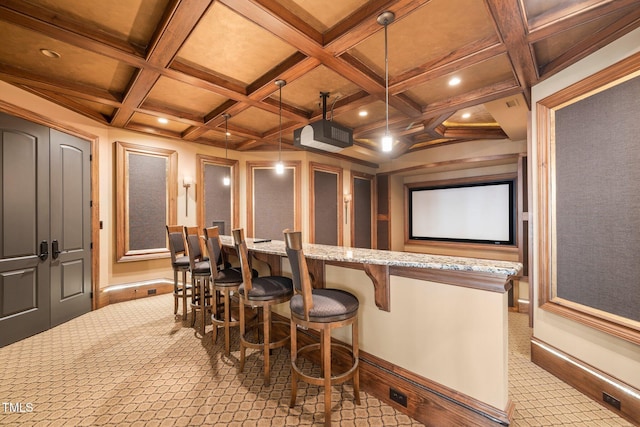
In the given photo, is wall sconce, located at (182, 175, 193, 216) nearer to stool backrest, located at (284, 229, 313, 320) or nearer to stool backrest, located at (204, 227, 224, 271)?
stool backrest, located at (204, 227, 224, 271)

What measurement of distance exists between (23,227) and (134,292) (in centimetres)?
182

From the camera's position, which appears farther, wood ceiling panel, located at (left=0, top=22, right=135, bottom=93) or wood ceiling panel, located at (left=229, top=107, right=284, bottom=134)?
wood ceiling panel, located at (left=229, top=107, right=284, bottom=134)

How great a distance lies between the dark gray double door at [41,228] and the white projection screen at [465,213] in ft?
21.7

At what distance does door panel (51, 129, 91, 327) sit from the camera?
337 centimetres

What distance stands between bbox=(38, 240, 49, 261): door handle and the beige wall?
544 cm

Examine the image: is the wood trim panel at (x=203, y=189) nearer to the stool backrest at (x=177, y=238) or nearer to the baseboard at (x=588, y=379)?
the stool backrest at (x=177, y=238)

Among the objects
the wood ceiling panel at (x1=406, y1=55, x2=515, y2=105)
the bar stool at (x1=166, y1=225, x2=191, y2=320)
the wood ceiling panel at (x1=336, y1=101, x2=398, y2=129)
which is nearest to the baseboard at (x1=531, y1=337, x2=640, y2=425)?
the wood ceiling panel at (x1=406, y1=55, x2=515, y2=105)

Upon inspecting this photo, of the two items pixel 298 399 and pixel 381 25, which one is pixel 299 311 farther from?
pixel 381 25

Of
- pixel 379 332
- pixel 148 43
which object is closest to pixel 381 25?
A: pixel 148 43

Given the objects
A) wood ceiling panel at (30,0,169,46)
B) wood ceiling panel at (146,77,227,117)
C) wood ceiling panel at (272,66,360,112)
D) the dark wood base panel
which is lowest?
the dark wood base panel

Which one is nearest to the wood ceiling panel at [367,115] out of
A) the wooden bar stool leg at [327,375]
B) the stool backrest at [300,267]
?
the stool backrest at [300,267]

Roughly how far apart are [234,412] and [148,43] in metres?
3.05

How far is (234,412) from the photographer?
72.7 inches

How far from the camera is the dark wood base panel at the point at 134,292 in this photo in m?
4.18
